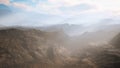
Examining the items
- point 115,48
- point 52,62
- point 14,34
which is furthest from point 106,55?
point 14,34

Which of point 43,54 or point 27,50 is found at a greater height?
point 27,50

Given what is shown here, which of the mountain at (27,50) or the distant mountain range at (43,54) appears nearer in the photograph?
the mountain at (27,50)

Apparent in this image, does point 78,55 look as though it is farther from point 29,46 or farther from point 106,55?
point 29,46

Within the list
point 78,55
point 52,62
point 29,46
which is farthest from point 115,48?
point 29,46

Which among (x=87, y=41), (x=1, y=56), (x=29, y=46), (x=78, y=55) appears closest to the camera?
(x=1, y=56)

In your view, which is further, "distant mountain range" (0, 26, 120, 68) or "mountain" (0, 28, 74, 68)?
"distant mountain range" (0, 26, 120, 68)

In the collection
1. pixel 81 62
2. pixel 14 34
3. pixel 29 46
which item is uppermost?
pixel 14 34

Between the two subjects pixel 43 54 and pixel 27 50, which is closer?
pixel 27 50

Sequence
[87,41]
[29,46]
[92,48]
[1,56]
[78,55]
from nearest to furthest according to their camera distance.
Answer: [1,56]
[29,46]
[78,55]
[92,48]
[87,41]

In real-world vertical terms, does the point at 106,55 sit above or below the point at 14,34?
below

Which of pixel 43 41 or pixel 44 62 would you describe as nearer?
pixel 44 62
